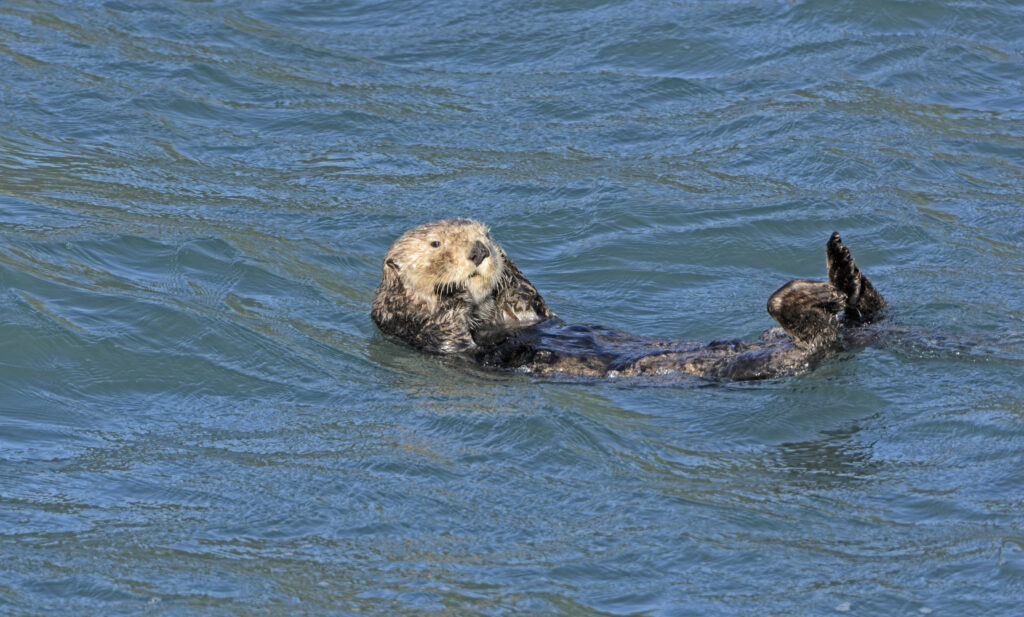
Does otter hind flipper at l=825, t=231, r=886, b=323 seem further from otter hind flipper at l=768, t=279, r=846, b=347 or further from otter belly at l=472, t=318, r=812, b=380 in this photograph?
otter belly at l=472, t=318, r=812, b=380

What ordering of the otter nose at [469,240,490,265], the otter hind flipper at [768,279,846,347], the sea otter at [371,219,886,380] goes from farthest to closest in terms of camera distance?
1. the otter nose at [469,240,490,265]
2. the sea otter at [371,219,886,380]
3. the otter hind flipper at [768,279,846,347]

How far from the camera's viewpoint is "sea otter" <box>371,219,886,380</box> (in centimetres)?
544

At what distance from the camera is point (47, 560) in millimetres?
4465

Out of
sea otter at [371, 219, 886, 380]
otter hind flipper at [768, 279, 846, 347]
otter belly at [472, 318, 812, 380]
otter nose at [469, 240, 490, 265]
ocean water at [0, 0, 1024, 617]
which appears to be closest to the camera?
ocean water at [0, 0, 1024, 617]

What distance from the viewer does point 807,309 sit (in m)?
5.30

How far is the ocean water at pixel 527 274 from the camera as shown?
14.4 ft

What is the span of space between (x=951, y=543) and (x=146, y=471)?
3.00m

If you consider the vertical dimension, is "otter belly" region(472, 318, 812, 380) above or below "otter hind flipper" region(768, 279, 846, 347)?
below

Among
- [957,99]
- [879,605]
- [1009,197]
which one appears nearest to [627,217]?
[1009,197]

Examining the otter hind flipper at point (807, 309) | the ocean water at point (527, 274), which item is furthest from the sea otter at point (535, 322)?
the ocean water at point (527, 274)

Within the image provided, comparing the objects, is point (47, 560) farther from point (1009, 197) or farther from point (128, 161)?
point (1009, 197)

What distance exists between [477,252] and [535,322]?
0.59 meters

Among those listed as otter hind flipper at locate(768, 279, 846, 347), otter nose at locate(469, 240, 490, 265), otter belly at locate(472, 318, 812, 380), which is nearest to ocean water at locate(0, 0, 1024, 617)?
otter belly at locate(472, 318, 812, 380)

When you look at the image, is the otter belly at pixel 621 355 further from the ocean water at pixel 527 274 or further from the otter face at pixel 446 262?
the otter face at pixel 446 262
